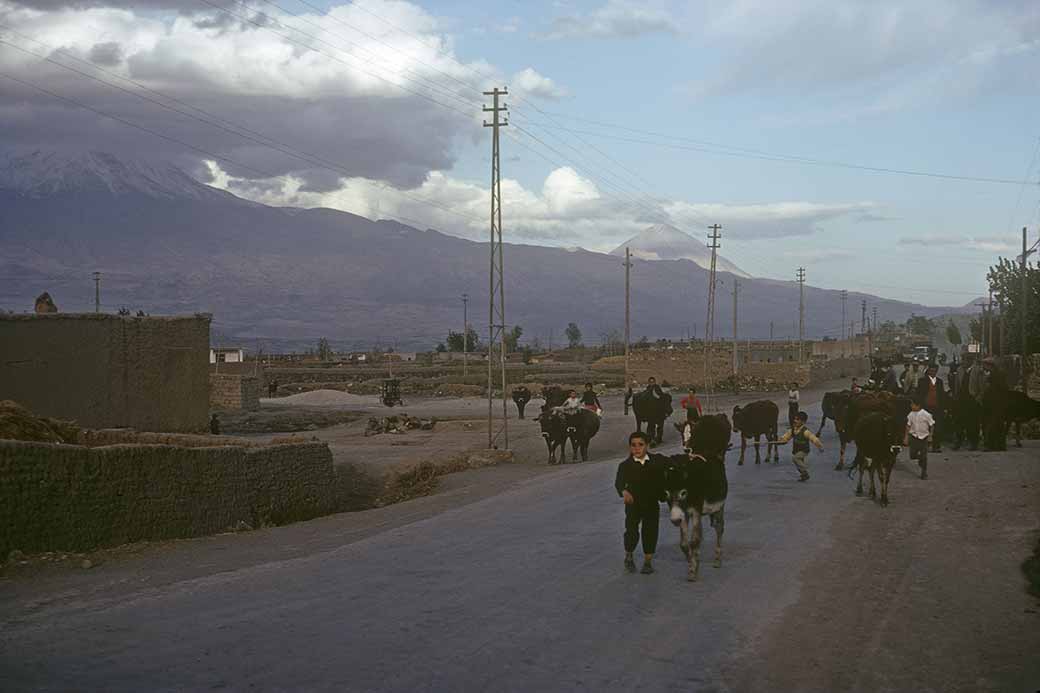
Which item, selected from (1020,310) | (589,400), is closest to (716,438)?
(589,400)

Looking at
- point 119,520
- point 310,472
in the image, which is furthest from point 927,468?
point 119,520

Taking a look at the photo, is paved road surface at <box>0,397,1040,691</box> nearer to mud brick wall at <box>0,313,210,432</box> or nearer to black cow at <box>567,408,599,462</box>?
mud brick wall at <box>0,313,210,432</box>

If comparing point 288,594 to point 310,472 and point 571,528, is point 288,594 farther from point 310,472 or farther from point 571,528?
point 310,472

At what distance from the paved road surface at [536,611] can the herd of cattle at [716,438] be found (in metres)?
0.71

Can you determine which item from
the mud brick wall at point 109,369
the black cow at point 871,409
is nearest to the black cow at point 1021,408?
the black cow at point 871,409

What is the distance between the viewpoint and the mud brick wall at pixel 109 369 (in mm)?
24859

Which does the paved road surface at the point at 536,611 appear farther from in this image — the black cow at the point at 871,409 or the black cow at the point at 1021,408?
the black cow at the point at 1021,408

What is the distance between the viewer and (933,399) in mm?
27703

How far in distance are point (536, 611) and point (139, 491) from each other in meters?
6.26

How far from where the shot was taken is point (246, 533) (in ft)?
52.1

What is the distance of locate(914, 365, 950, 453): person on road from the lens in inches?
1073

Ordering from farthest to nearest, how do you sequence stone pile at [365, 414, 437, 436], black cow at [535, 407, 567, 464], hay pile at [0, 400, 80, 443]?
stone pile at [365, 414, 437, 436], black cow at [535, 407, 567, 464], hay pile at [0, 400, 80, 443]

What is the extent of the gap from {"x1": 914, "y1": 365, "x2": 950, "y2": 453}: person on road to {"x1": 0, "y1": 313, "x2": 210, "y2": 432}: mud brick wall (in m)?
17.4

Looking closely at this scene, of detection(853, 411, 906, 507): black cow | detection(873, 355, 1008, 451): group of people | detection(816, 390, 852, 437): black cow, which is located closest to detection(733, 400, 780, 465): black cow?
detection(816, 390, 852, 437): black cow
